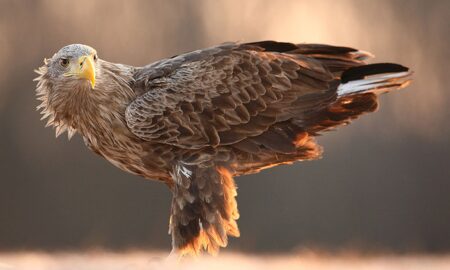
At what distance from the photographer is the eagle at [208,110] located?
719 cm

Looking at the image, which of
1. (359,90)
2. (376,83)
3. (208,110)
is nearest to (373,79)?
(376,83)

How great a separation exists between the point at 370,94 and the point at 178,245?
6.97 ft

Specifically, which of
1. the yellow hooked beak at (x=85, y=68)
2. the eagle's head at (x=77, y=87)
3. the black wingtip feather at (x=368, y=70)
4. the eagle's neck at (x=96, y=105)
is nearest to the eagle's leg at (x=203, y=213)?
the eagle's neck at (x=96, y=105)

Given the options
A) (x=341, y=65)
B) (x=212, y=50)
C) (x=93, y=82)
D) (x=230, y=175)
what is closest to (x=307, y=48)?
(x=341, y=65)

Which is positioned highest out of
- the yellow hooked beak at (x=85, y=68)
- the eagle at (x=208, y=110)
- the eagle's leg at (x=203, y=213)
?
the yellow hooked beak at (x=85, y=68)

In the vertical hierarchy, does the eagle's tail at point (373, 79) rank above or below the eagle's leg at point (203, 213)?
above

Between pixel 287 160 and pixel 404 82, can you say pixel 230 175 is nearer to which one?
pixel 287 160

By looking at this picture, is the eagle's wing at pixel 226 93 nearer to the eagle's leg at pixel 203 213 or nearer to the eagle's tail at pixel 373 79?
the eagle's tail at pixel 373 79

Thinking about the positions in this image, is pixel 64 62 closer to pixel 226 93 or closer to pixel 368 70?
pixel 226 93

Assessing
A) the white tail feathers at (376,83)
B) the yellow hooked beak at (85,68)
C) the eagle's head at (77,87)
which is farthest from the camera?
the white tail feathers at (376,83)

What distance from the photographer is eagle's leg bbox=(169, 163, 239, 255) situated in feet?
23.4

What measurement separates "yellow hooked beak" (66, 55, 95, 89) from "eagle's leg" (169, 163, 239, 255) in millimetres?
1112

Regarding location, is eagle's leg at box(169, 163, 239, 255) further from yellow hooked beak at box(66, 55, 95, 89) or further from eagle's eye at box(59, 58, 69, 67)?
eagle's eye at box(59, 58, 69, 67)

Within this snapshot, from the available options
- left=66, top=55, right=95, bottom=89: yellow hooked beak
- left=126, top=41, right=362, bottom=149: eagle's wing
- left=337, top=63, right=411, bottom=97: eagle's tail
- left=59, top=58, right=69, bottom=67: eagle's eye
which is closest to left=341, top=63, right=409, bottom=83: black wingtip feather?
left=337, top=63, right=411, bottom=97: eagle's tail
